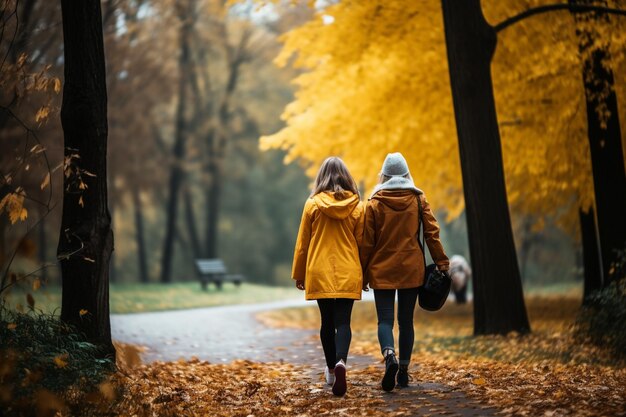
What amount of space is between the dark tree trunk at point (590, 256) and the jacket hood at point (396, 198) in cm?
722

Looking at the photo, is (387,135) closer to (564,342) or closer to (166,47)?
(564,342)

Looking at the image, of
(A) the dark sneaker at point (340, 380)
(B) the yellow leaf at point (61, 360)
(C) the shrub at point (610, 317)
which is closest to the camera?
(B) the yellow leaf at point (61, 360)

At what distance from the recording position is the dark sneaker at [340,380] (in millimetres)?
6059

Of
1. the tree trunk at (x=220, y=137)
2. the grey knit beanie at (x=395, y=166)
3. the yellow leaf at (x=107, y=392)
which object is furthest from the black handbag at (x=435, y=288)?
the tree trunk at (x=220, y=137)

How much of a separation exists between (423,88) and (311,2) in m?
2.59

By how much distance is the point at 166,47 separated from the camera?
2489cm

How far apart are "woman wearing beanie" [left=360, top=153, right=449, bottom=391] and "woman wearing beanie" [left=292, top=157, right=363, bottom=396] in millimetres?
145

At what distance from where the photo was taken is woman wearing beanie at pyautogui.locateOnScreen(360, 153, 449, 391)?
6.25 meters

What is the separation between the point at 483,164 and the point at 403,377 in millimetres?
4321

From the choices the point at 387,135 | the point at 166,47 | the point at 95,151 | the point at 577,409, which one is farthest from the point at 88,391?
the point at 166,47

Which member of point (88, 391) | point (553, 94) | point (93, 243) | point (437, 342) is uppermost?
point (553, 94)

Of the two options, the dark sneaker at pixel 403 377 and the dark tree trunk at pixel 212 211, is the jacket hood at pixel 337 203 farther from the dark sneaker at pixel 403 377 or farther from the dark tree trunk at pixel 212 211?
the dark tree trunk at pixel 212 211

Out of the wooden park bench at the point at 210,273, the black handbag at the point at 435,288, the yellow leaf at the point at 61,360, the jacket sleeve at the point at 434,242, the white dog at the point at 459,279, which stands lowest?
the white dog at the point at 459,279

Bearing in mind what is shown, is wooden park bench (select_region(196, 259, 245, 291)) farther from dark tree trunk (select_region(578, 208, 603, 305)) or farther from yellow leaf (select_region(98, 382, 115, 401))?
yellow leaf (select_region(98, 382, 115, 401))
